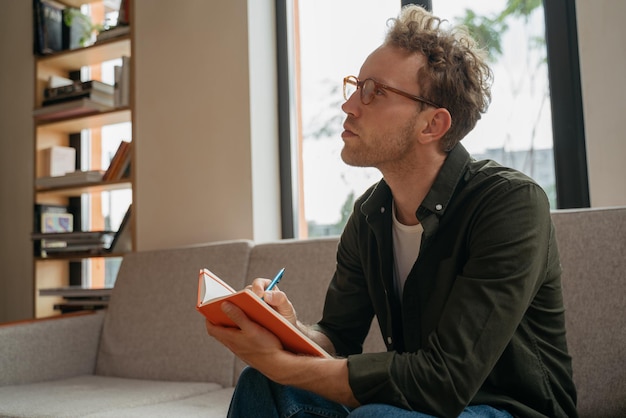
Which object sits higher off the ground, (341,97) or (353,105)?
(341,97)

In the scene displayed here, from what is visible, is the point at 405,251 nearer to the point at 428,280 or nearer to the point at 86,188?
the point at 428,280

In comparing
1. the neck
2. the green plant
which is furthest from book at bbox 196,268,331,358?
the green plant

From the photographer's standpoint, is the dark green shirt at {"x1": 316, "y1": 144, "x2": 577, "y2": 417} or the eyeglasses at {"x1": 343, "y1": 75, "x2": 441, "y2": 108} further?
the eyeglasses at {"x1": 343, "y1": 75, "x2": 441, "y2": 108}

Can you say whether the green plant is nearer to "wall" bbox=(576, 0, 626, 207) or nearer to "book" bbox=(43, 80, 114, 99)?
"book" bbox=(43, 80, 114, 99)

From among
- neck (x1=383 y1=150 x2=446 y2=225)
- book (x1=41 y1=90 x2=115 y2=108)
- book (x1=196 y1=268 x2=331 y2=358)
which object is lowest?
book (x1=196 y1=268 x2=331 y2=358)

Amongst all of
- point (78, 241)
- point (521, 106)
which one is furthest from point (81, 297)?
point (521, 106)

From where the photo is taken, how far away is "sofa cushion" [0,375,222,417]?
178 cm

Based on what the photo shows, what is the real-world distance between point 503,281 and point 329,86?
192cm

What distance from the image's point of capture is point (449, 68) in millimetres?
1431

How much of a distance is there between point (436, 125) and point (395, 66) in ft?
0.54

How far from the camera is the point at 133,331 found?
2426mm

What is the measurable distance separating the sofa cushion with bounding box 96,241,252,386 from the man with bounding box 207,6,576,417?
83 centimetres

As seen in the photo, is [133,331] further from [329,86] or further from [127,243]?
[329,86]

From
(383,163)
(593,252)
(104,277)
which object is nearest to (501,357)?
(383,163)
